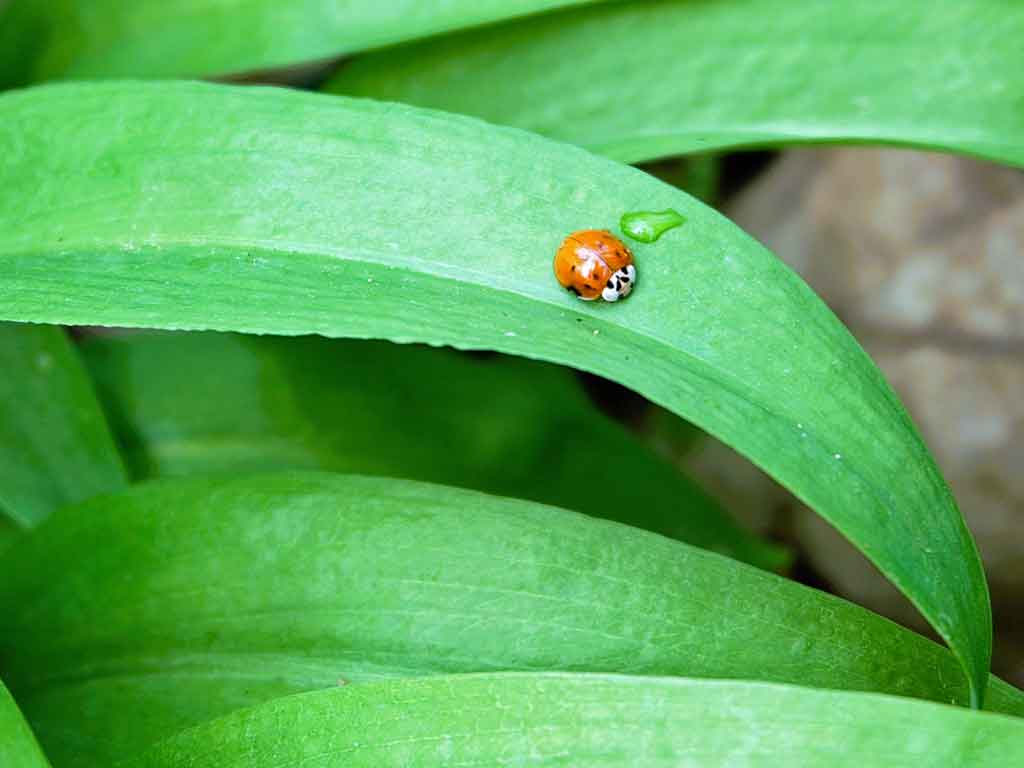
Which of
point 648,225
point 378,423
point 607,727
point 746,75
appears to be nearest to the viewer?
point 607,727

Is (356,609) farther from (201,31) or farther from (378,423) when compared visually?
(201,31)

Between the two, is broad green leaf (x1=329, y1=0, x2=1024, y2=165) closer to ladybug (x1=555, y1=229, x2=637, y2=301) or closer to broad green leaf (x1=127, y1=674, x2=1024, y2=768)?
ladybug (x1=555, y1=229, x2=637, y2=301)

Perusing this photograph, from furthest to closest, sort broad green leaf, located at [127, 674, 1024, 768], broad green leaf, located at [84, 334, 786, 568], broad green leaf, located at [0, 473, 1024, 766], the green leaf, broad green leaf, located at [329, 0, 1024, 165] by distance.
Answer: broad green leaf, located at [84, 334, 786, 568] < the green leaf < broad green leaf, located at [329, 0, 1024, 165] < broad green leaf, located at [0, 473, 1024, 766] < broad green leaf, located at [127, 674, 1024, 768]

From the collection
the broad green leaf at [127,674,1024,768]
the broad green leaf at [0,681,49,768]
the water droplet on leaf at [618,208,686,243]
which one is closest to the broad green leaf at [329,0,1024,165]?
the water droplet on leaf at [618,208,686,243]

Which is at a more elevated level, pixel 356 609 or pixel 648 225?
pixel 648 225

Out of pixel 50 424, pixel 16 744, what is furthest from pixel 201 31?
pixel 16 744
